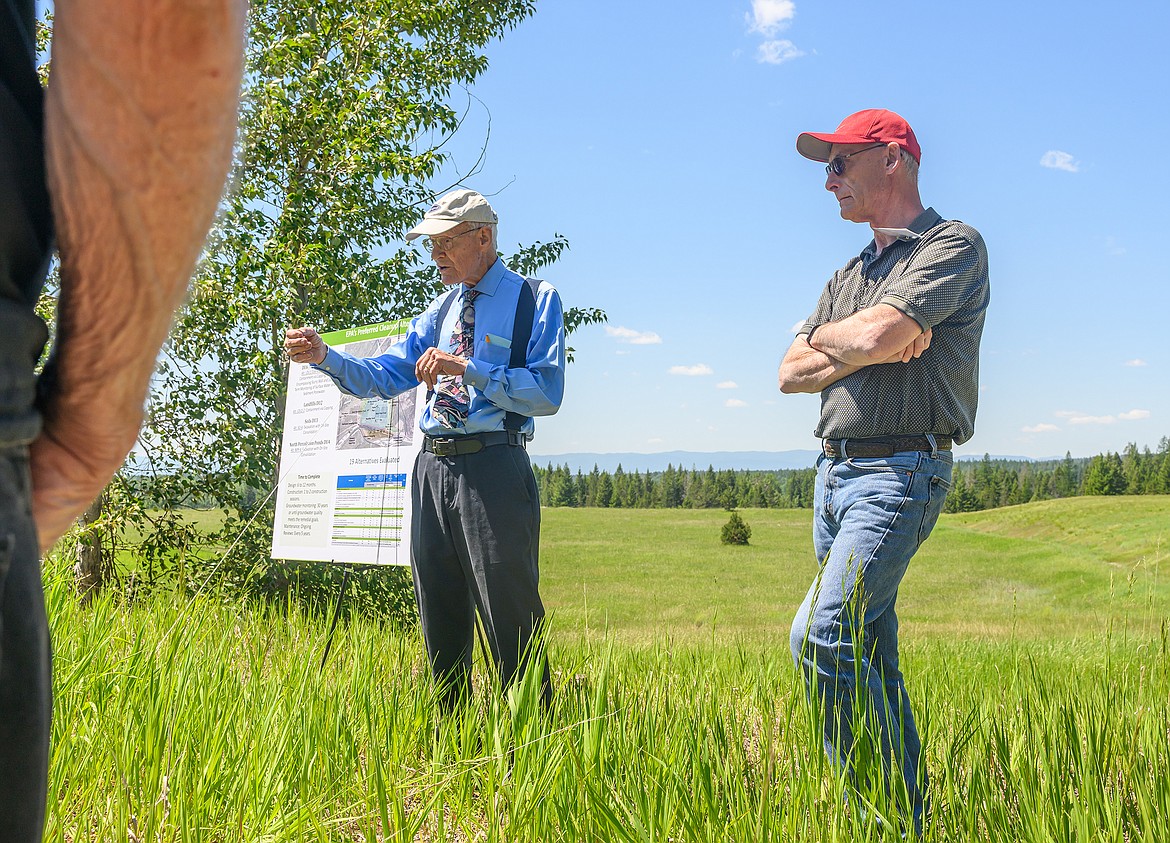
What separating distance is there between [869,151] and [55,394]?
260 centimetres

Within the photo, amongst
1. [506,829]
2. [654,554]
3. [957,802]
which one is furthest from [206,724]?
[654,554]

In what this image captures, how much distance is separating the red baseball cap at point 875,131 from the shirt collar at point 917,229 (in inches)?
7.7

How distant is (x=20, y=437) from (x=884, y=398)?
2346 mm

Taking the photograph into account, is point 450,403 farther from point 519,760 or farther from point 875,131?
point 875,131

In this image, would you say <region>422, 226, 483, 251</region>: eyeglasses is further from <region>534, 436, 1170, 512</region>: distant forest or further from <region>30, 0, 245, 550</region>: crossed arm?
<region>534, 436, 1170, 512</region>: distant forest

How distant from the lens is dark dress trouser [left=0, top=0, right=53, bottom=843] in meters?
0.75

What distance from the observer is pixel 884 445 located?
2.67m

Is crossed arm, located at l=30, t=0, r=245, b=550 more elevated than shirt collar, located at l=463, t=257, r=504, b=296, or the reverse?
shirt collar, located at l=463, t=257, r=504, b=296

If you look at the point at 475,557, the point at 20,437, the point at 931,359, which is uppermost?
the point at 931,359

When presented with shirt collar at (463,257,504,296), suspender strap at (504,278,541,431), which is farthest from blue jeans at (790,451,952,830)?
shirt collar at (463,257,504,296)

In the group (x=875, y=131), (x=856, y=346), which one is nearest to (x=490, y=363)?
(x=856, y=346)

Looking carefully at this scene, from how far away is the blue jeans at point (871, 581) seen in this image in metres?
2.45

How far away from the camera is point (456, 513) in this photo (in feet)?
11.8

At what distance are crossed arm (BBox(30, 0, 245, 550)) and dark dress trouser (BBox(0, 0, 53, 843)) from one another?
0.09 feet
